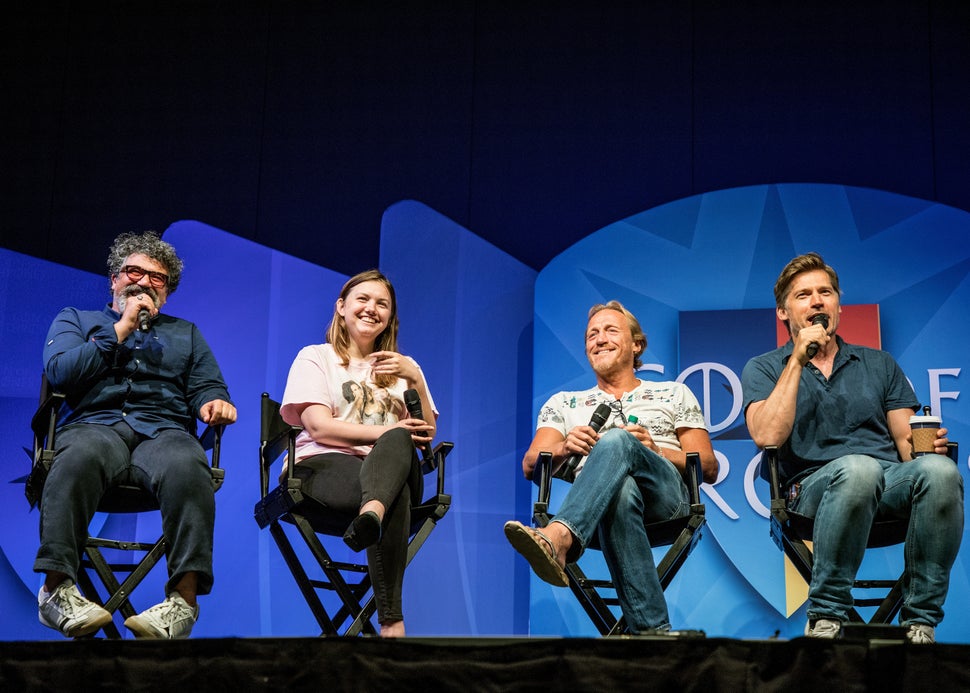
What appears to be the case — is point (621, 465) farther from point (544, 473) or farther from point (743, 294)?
point (743, 294)

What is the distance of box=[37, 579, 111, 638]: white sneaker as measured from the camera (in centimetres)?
273

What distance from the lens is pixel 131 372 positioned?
3463 millimetres

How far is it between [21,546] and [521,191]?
2552mm

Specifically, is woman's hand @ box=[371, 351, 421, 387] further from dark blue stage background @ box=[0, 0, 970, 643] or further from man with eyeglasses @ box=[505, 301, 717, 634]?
dark blue stage background @ box=[0, 0, 970, 643]

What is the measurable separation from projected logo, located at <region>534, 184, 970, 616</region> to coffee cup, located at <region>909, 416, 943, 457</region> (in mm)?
1225

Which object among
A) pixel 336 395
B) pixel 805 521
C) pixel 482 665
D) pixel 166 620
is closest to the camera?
pixel 482 665

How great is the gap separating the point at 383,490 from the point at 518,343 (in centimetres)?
170

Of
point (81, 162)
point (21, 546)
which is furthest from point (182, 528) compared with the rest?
point (81, 162)

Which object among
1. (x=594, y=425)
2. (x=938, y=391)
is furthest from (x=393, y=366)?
(x=938, y=391)

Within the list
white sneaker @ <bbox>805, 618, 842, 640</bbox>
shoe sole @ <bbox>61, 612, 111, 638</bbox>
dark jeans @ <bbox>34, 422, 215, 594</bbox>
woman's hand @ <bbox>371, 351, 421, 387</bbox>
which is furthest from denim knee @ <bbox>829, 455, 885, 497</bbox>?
shoe sole @ <bbox>61, 612, 111, 638</bbox>

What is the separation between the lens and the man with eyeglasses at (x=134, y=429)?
2855 mm

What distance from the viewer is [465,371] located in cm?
457

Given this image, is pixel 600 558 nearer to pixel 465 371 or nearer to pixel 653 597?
pixel 465 371

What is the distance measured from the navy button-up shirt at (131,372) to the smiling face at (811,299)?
179 cm
